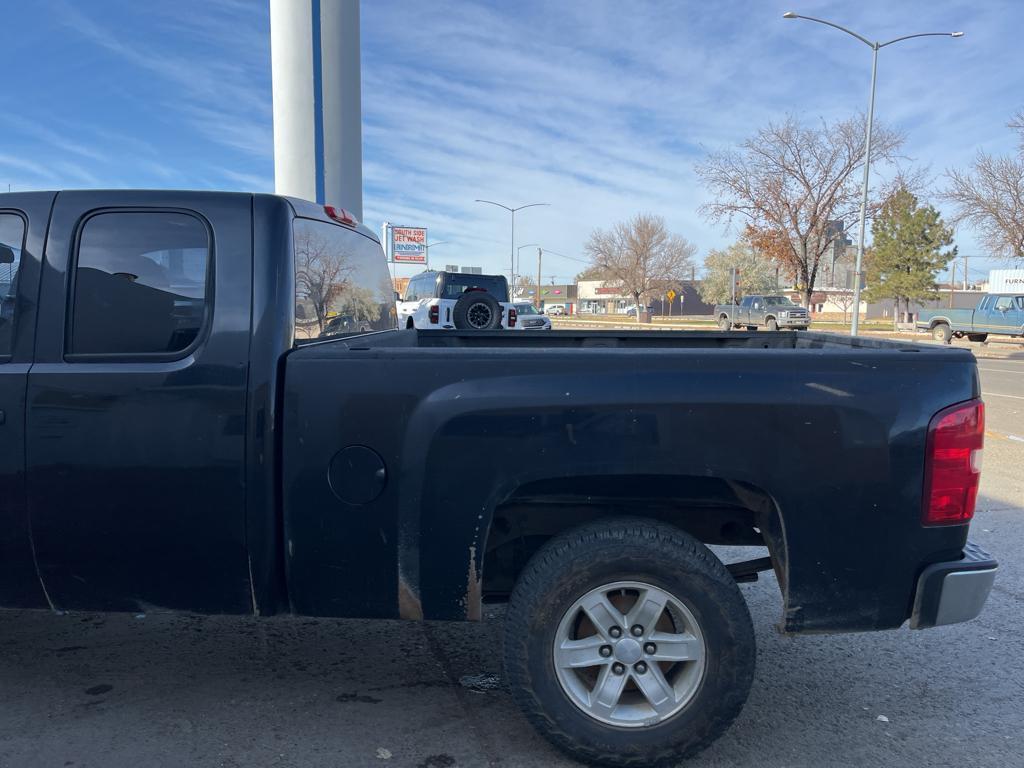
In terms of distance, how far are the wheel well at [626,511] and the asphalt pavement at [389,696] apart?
0.32 meters

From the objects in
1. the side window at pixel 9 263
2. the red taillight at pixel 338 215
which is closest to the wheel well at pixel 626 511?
the red taillight at pixel 338 215

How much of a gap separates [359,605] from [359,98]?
7.01m

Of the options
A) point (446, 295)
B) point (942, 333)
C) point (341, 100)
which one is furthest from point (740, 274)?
point (341, 100)

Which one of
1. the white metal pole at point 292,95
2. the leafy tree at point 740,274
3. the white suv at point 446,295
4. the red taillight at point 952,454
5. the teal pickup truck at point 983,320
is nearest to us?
the red taillight at point 952,454

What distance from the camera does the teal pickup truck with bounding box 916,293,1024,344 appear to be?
26891 mm

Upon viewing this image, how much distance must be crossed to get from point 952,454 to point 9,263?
3.41 meters

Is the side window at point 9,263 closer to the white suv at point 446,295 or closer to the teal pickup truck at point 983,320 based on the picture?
the white suv at point 446,295

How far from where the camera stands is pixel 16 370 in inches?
109

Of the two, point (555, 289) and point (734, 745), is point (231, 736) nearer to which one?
point (734, 745)

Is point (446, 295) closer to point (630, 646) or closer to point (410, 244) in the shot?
point (630, 646)

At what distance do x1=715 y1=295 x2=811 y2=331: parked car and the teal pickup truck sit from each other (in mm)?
6547

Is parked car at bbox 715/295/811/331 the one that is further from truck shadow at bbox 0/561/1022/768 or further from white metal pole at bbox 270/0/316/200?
truck shadow at bbox 0/561/1022/768

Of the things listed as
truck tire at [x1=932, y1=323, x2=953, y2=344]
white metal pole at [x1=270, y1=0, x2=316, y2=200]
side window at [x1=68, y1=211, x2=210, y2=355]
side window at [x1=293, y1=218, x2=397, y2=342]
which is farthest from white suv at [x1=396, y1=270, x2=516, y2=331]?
truck tire at [x1=932, y1=323, x2=953, y2=344]

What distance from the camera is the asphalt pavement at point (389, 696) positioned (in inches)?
110
